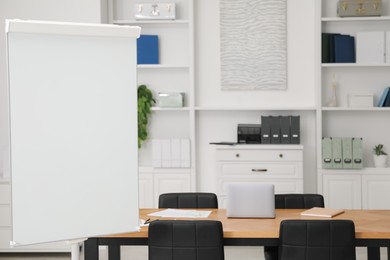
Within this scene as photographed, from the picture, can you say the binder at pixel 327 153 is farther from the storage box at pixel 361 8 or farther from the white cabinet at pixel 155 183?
the white cabinet at pixel 155 183

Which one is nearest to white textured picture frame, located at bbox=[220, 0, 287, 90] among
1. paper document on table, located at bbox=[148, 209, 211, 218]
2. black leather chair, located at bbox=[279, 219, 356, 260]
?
paper document on table, located at bbox=[148, 209, 211, 218]

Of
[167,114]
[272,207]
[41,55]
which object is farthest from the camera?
[167,114]

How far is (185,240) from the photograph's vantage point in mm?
4102

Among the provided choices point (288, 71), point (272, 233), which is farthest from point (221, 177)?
point (272, 233)

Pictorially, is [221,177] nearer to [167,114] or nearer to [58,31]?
[167,114]

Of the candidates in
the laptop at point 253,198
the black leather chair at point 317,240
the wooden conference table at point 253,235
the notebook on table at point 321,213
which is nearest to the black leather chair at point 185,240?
the wooden conference table at point 253,235

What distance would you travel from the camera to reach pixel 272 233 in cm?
418

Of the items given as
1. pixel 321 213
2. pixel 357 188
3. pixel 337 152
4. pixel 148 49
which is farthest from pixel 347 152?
pixel 321 213

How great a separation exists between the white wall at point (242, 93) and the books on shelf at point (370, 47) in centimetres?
47

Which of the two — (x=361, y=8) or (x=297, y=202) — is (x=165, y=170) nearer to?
(x=297, y=202)

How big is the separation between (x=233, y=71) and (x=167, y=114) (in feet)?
2.79

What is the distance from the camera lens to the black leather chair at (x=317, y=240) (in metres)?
4.07

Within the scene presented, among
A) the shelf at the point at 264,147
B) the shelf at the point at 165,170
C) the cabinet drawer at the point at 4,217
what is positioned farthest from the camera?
the shelf at the point at 165,170

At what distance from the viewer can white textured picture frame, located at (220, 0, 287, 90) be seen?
7.34m
